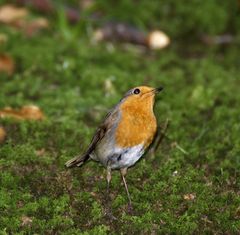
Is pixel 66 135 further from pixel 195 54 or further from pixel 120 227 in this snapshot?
pixel 195 54

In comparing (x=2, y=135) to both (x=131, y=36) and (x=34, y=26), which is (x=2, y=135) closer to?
(x=34, y=26)

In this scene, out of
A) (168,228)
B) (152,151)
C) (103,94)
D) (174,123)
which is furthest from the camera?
(103,94)

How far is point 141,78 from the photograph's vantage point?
7641 millimetres

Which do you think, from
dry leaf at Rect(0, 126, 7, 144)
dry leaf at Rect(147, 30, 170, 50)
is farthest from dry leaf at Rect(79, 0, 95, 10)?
dry leaf at Rect(0, 126, 7, 144)

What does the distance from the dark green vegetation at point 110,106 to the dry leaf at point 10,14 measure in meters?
0.23

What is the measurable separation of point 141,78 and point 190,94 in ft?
2.40

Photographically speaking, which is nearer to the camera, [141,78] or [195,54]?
[141,78]

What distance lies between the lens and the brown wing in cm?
536

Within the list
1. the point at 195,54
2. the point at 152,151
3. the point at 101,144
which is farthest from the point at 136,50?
the point at 101,144

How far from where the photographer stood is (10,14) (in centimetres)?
868

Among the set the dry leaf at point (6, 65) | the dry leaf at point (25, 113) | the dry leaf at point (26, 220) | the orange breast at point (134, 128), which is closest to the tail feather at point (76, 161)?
the orange breast at point (134, 128)

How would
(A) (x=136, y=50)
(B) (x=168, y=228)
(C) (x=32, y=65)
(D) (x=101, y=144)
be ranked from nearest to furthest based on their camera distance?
1. (B) (x=168, y=228)
2. (D) (x=101, y=144)
3. (C) (x=32, y=65)
4. (A) (x=136, y=50)

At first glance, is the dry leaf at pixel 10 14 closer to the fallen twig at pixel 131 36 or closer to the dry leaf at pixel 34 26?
the dry leaf at pixel 34 26

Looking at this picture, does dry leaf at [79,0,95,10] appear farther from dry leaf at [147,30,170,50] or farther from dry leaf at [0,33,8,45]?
dry leaf at [0,33,8,45]
